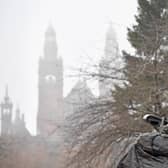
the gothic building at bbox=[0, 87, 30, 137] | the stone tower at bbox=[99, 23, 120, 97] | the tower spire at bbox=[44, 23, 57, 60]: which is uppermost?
the tower spire at bbox=[44, 23, 57, 60]

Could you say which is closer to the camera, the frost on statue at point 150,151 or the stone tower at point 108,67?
the frost on statue at point 150,151

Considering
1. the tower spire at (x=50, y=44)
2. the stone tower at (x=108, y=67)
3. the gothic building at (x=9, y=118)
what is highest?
the tower spire at (x=50, y=44)

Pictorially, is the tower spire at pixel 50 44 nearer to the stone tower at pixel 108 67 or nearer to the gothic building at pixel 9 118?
the gothic building at pixel 9 118

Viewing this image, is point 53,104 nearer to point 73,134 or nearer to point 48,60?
point 48,60

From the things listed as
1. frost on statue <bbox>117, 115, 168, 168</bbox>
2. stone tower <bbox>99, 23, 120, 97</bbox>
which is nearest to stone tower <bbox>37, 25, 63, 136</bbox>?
stone tower <bbox>99, 23, 120, 97</bbox>

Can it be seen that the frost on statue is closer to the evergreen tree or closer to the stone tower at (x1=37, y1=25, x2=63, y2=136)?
the evergreen tree

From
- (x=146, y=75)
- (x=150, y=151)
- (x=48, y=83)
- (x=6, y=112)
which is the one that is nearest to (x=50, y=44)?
(x=48, y=83)

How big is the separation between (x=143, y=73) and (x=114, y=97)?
1223mm

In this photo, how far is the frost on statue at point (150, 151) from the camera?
145 inches

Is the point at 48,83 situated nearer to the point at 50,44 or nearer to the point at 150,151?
the point at 50,44

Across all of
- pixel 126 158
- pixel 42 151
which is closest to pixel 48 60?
pixel 42 151

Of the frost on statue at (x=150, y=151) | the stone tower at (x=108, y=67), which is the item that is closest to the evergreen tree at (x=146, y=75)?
the stone tower at (x=108, y=67)

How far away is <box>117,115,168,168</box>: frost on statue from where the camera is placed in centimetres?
368

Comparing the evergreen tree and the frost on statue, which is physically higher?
the evergreen tree
